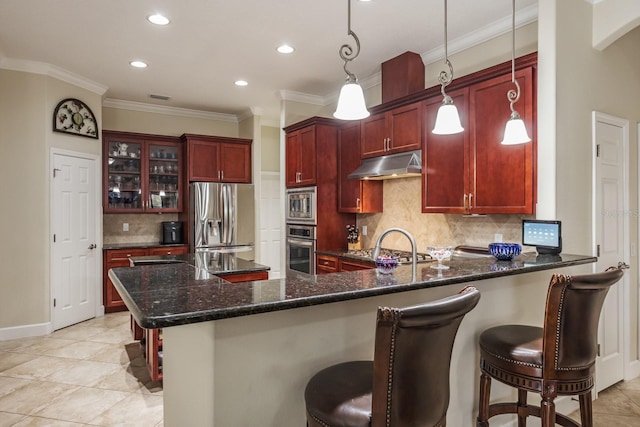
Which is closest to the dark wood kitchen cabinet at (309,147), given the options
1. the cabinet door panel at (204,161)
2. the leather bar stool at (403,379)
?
the cabinet door panel at (204,161)

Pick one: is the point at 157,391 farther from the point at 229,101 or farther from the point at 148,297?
the point at 229,101

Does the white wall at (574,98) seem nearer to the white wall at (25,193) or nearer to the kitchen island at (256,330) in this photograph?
the kitchen island at (256,330)

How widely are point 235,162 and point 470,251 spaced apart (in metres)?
4.00

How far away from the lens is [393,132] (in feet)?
12.9

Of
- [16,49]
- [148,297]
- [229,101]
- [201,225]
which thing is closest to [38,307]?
[201,225]

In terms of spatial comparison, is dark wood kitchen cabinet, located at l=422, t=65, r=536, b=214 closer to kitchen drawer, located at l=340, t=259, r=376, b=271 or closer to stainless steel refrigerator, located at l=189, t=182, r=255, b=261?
kitchen drawer, located at l=340, t=259, r=376, b=271

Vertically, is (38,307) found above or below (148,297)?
below

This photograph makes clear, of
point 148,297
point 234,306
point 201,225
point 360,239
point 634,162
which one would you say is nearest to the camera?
point 234,306

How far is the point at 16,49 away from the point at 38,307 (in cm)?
275

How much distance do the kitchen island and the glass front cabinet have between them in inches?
164

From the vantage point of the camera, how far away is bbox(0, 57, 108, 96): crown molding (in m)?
4.18

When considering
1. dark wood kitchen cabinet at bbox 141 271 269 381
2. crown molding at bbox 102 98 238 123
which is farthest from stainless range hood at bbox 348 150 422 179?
crown molding at bbox 102 98 238 123

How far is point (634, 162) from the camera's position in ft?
10.6

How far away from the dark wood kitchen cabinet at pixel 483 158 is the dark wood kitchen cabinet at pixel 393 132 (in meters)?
0.13
